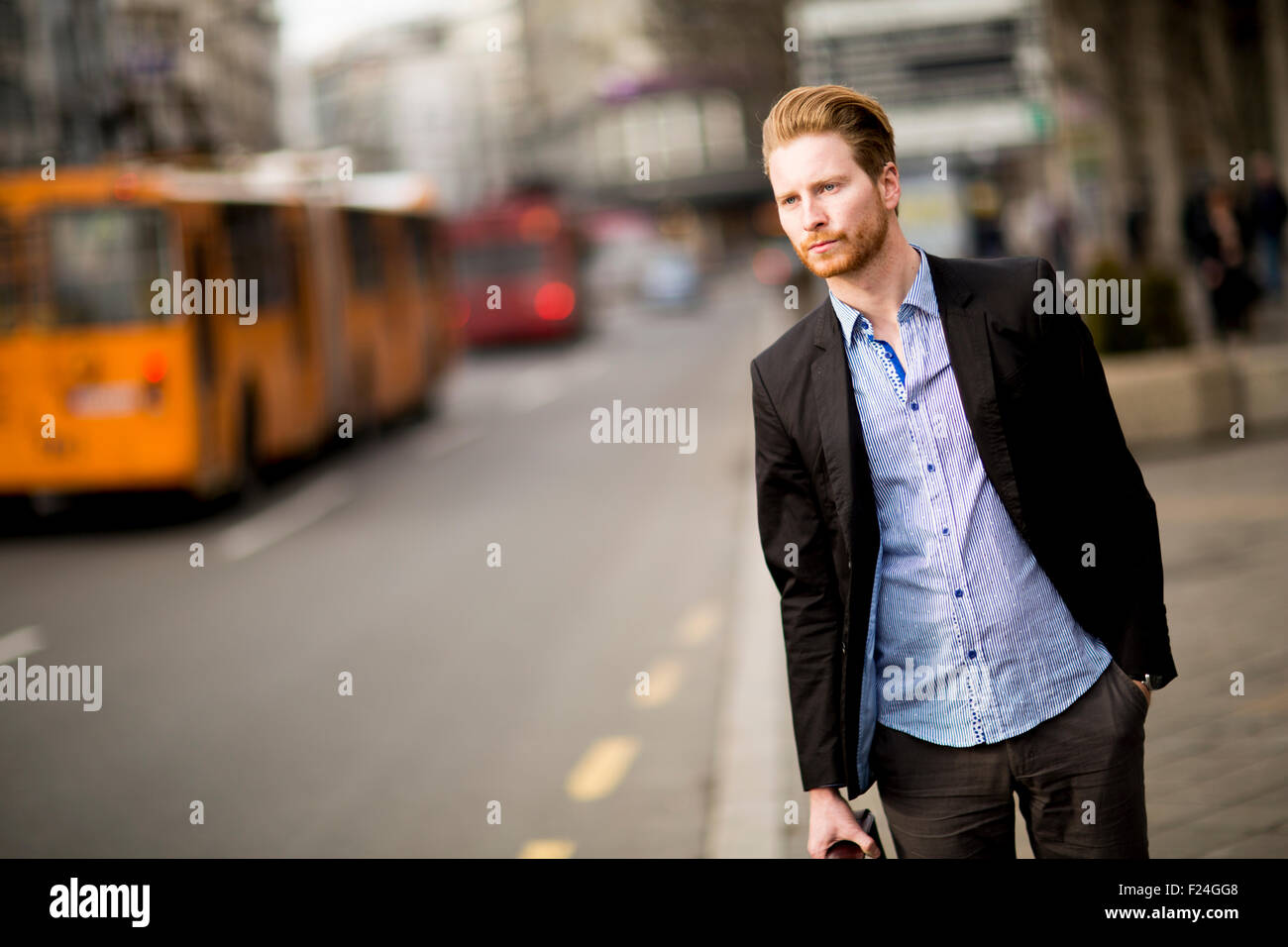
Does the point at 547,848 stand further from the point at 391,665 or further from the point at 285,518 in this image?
the point at 285,518

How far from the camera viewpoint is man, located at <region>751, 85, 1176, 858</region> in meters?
2.69

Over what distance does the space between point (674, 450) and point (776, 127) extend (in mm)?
14073

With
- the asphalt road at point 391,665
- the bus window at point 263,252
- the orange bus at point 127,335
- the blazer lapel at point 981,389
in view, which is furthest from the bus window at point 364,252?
the blazer lapel at point 981,389

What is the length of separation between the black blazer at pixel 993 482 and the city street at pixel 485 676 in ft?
6.51

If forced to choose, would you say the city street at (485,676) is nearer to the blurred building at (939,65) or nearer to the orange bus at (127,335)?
the orange bus at (127,335)

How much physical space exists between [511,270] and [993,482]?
3221 centimetres

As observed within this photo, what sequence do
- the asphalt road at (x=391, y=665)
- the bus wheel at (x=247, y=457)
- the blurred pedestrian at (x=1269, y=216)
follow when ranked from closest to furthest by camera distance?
the asphalt road at (x=391, y=665), the bus wheel at (x=247, y=457), the blurred pedestrian at (x=1269, y=216)

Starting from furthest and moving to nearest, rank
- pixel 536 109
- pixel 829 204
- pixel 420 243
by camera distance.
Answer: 1. pixel 536 109
2. pixel 420 243
3. pixel 829 204

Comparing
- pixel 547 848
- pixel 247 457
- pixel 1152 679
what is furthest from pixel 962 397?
pixel 247 457

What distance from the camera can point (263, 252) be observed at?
15773 millimetres

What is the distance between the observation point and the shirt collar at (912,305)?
2756 millimetres

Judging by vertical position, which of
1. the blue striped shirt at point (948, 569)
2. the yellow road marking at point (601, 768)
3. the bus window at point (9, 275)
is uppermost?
the bus window at point (9, 275)

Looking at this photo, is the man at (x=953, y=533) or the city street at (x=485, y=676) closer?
the man at (x=953, y=533)

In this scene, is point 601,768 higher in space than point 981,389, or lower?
lower
